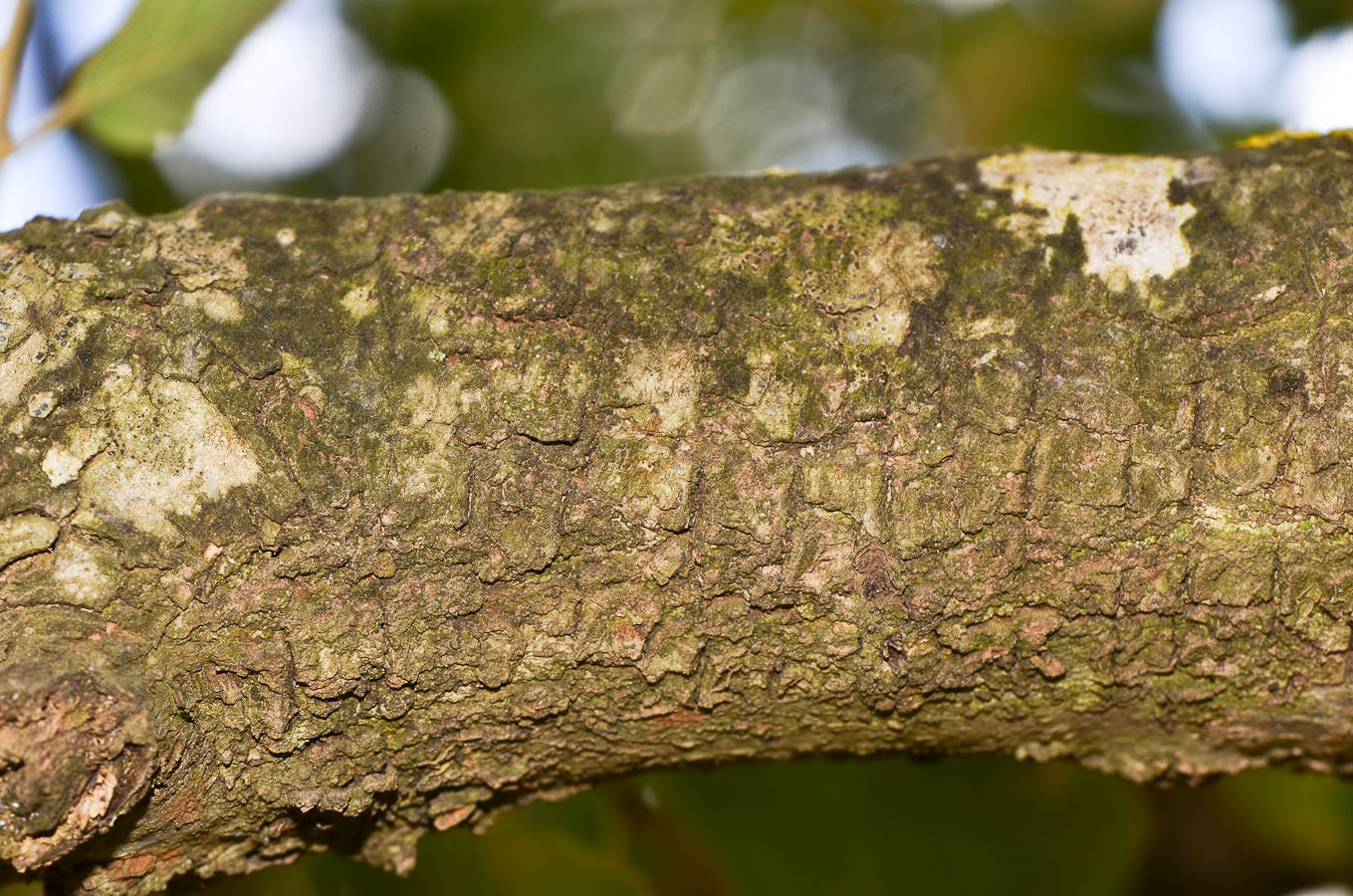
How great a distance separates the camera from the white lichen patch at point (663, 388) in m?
0.76

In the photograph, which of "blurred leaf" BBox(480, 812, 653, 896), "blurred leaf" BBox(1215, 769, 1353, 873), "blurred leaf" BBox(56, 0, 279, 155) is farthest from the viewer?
"blurred leaf" BBox(1215, 769, 1353, 873)

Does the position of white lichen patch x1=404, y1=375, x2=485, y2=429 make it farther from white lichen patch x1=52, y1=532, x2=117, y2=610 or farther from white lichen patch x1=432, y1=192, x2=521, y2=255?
white lichen patch x1=52, y1=532, x2=117, y2=610

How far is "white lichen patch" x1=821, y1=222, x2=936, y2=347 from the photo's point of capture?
779 mm

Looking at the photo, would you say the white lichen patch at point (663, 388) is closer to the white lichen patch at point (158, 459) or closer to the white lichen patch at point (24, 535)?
the white lichen patch at point (158, 459)

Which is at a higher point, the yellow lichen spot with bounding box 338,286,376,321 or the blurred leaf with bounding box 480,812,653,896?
the yellow lichen spot with bounding box 338,286,376,321

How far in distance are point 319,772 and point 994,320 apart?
25.7 inches

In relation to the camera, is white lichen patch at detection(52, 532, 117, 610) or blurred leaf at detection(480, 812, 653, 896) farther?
blurred leaf at detection(480, 812, 653, 896)

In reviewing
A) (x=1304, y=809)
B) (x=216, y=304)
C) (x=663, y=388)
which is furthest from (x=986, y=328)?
(x=1304, y=809)

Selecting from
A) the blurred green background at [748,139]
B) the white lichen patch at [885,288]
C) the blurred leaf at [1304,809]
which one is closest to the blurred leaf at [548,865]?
the blurred green background at [748,139]

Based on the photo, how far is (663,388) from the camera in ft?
2.51

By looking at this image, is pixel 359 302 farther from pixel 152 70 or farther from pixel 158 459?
pixel 152 70

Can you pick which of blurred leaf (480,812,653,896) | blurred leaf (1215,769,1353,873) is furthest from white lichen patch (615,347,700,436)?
blurred leaf (1215,769,1353,873)

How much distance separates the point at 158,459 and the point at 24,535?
11 cm

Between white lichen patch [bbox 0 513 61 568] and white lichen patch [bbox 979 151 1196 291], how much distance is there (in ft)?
2.58
